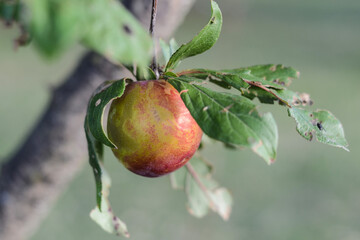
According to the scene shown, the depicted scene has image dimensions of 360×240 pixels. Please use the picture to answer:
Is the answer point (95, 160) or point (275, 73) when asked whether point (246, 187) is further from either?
point (95, 160)

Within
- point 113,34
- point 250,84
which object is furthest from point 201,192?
point 113,34

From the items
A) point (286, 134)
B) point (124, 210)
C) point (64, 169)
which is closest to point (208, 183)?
point (64, 169)

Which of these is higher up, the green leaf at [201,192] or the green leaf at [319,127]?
the green leaf at [319,127]

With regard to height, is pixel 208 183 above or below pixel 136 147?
below

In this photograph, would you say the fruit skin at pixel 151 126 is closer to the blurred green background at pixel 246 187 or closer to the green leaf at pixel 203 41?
the green leaf at pixel 203 41

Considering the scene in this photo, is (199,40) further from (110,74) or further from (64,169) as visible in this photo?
(64,169)

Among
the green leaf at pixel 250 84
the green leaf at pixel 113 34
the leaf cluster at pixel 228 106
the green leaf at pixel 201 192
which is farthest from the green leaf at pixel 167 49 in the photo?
the green leaf at pixel 113 34
